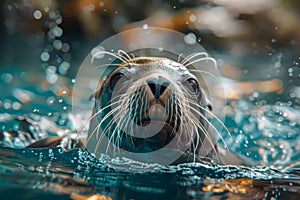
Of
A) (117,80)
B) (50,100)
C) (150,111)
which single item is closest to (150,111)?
(150,111)

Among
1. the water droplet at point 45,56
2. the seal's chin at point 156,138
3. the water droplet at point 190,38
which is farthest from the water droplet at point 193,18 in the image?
the seal's chin at point 156,138

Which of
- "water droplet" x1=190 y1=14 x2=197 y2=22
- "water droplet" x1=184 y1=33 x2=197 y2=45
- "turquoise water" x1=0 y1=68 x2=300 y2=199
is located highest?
"water droplet" x1=190 y1=14 x2=197 y2=22

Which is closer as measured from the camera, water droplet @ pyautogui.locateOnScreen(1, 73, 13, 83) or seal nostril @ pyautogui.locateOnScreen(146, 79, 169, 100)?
seal nostril @ pyautogui.locateOnScreen(146, 79, 169, 100)

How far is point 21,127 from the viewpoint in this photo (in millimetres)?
5156

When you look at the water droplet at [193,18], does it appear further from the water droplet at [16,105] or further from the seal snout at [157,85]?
the seal snout at [157,85]

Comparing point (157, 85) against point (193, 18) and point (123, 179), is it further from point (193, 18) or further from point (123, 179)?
point (193, 18)

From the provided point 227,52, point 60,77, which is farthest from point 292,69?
point 60,77

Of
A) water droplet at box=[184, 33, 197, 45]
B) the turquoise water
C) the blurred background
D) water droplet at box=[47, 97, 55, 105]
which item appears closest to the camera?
the turquoise water

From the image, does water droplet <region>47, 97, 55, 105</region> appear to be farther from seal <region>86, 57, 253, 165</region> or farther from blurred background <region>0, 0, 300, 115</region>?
seal <region>86, 57, 253, 165</region>

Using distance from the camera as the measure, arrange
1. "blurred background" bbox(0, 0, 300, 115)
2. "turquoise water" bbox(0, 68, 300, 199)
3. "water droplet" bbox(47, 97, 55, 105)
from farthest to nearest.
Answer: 1. "blurred background" bbox(0, 0, 300, 115)
2. "water droplet" bbox(47, 97, 55, 105)
3. "turquoise water" bbox(0, 68, 300, 199)

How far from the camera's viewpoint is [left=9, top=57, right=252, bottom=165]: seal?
270 centimetres

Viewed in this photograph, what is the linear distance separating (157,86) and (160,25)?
596 cm

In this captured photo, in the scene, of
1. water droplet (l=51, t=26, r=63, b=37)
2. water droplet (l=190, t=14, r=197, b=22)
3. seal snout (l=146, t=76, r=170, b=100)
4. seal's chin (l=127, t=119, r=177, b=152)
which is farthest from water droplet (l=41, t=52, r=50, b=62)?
seal snout (l=146, t=76, r=170, b=100)

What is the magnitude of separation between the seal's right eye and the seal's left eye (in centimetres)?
49
